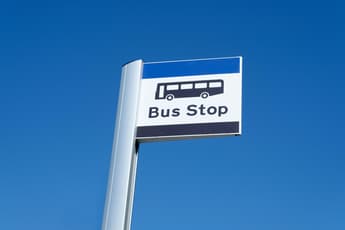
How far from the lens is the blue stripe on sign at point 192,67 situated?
13.2 ft

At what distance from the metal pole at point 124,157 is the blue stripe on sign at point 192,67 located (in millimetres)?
118

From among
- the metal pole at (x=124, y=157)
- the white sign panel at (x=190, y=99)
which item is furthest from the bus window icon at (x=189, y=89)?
the metal pole at (x=124, y=157)

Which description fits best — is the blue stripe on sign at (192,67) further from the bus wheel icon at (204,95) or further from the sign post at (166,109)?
the bus wheel icon at (204,95)

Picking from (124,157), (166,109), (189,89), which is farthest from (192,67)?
(124,157)

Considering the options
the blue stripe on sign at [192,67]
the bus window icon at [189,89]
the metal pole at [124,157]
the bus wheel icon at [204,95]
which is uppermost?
the blue stripe on sign at [192,67]

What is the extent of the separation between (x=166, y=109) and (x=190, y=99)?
0.19 m

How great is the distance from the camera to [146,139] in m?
3.84

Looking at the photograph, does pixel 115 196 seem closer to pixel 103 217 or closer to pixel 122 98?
pixel 103 217

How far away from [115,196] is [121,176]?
148 mm

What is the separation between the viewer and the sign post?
3697 mm

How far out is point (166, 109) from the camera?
3895 mm

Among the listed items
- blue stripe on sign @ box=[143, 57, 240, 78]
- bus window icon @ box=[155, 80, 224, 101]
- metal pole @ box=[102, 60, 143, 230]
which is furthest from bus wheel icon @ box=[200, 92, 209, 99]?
metal pole @ box=[102, 60, 143, 230]

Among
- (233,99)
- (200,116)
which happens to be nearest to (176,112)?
(200,116)

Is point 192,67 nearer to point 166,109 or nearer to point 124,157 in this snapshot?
point 166,109
